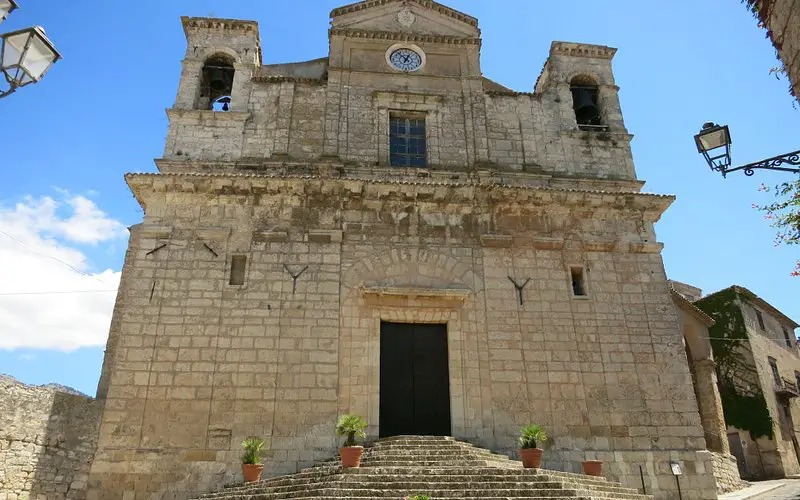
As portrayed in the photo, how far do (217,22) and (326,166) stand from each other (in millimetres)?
5491

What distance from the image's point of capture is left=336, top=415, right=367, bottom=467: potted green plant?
9.24 meters

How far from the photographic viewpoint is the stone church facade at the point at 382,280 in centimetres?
1118

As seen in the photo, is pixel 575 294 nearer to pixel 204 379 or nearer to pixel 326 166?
pixel 326 166

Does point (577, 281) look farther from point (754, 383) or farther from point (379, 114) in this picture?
point (754, 383)

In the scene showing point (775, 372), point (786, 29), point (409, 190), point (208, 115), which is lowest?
point (775, 372)

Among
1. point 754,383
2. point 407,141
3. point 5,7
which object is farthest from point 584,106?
point 5,7

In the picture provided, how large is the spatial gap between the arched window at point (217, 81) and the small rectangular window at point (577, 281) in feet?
32.0

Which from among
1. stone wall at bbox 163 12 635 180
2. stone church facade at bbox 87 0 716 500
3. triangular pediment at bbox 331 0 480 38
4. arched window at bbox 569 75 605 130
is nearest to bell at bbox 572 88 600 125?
arched window at bbox 569 75 605 130

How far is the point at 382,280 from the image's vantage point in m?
12.5

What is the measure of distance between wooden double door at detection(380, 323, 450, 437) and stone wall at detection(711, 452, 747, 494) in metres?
6.41

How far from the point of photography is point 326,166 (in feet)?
45.2

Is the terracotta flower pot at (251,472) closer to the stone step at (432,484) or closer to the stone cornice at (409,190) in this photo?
the stone step at (432,484)

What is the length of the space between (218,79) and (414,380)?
376 inches

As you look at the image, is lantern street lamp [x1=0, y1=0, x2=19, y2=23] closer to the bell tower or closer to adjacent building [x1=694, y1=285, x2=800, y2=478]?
the bell tower
